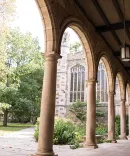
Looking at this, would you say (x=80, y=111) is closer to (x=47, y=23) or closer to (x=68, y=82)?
(x=68, y=82)

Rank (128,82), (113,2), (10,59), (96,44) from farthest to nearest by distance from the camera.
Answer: (10,59) → (128,82) → (96,44) → (113,2)

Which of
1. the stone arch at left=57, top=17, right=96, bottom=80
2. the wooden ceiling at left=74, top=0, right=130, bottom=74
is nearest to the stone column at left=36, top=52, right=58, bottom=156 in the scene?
the stone arch at left=57, top=17, right=96, bottom=80

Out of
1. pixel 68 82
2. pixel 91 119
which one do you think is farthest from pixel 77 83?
pixel 91 119

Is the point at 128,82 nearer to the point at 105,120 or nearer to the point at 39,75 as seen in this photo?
the point at 105,120

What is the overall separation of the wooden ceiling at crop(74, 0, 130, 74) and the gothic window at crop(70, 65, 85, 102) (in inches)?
646

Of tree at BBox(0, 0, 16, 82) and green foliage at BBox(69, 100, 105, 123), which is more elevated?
tree at BBox(0, 0, 16, 82)

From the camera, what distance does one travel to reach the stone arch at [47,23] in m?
6.17

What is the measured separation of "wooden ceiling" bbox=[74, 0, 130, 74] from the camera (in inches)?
295

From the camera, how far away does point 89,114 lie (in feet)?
29.1

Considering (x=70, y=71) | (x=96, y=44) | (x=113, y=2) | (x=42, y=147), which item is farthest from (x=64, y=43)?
(x=42, y=147)

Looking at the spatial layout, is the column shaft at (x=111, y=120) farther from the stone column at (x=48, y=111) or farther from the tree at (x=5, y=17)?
the tree at (x=5, y=17)

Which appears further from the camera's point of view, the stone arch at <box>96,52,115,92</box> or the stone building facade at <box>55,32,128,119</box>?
the stone building facade at <box>55,32,128,119</box>

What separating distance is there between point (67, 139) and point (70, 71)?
1800 centimetres

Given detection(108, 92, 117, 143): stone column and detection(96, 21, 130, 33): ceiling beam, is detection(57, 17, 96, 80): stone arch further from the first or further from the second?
detection(108, 92, 117, 143): stone column
